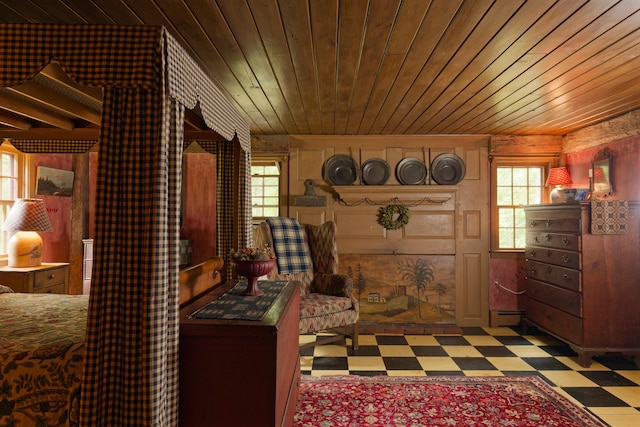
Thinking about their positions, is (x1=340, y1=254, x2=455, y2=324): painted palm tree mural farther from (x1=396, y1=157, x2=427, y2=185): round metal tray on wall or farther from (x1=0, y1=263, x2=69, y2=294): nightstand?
(x1=0, y1=263, x2=69, y2=294): nightstand

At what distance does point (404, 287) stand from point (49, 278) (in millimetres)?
3968

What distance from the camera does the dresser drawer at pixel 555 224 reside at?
379 centimetres

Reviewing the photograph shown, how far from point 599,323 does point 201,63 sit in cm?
420

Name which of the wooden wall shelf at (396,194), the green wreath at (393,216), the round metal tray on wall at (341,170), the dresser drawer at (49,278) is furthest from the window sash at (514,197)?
the dresser drawer at (49,278)

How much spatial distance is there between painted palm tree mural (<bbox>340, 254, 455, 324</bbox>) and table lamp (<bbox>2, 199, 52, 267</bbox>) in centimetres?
334

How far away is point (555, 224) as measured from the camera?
4.10 m

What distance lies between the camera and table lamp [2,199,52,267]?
349cm

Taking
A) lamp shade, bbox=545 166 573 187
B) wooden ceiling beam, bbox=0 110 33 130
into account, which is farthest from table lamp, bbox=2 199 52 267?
lamp shade, bbox=545 166 573 187

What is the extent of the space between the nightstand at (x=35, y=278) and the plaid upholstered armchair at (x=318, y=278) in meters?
2.00

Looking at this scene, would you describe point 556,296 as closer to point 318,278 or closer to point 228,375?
point 318,278

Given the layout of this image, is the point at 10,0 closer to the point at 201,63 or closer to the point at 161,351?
the point at 201,63

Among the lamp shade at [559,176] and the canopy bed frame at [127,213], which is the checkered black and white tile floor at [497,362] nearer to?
the lamp shade at [559,176]

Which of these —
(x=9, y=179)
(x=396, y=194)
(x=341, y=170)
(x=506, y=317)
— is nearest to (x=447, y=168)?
(x=396, y=194)

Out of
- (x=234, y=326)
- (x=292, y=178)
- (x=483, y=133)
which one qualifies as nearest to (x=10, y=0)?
(x=234, y=326)
